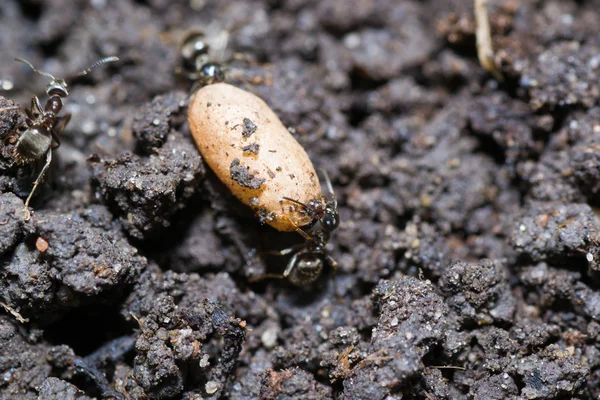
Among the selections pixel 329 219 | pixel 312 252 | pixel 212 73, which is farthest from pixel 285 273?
pixel 212 73

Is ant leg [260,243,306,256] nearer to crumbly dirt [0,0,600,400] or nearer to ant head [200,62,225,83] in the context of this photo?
crumbly dirt [0,0,600,400]

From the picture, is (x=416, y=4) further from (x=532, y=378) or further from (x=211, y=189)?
(x=532, y=378)

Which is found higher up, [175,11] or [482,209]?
[175,11]

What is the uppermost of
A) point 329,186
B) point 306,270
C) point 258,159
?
point 258,159

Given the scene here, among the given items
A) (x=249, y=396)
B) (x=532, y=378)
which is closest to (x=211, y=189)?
(x=249, y=396)

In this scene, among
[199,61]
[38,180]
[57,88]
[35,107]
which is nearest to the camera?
[38,180]

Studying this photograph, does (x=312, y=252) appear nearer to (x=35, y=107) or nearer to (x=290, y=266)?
(x=290, y=266)

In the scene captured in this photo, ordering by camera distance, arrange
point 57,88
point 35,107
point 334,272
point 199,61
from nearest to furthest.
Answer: point 35,107, point 57,88, point 334,272, point 199,61
